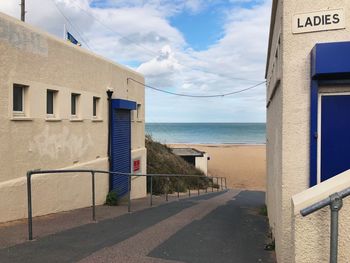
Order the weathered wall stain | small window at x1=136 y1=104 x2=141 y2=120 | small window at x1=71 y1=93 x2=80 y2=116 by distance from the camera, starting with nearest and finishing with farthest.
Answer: the weathered wall stain, small window at x1=71 y1=93 x2=80 y2=116, small window at x1=136 y1=104 x2=141 y2=120

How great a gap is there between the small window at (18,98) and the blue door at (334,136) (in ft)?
21.7

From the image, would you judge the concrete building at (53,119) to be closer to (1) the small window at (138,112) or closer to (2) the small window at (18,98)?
(2) the small window at (18,98)

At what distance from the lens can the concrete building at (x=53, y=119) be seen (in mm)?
8180

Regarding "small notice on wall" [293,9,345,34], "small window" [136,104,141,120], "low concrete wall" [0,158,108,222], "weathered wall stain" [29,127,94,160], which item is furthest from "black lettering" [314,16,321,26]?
"small window" [136,104,141,120]

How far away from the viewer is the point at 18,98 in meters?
8.92

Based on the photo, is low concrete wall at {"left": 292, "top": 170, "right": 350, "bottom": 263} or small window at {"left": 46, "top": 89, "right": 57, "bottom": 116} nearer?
low concrete wall at {"left": 292, "top": 170, "right": 350, "bottom": 263}

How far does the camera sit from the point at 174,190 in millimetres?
24000

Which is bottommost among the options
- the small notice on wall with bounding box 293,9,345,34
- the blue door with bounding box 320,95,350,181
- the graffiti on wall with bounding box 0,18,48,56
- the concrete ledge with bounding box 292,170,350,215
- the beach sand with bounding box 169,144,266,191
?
the beach sand with bounding box 169,144,266,191

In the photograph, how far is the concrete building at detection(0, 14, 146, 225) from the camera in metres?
8.18

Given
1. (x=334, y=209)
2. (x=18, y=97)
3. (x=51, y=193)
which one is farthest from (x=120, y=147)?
(x=334, y=209)

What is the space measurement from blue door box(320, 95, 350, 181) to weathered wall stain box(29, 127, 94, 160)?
662cm

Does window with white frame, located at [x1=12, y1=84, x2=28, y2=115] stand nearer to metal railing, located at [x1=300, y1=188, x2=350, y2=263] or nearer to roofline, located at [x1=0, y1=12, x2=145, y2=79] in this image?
roofline, located at [x1=0, y1=12, x2=145, y2=79]

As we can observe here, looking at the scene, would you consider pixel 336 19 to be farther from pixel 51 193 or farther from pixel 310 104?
pixel 51 193

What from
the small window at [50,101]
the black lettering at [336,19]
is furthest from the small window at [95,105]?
the black lettering at [336,19]
